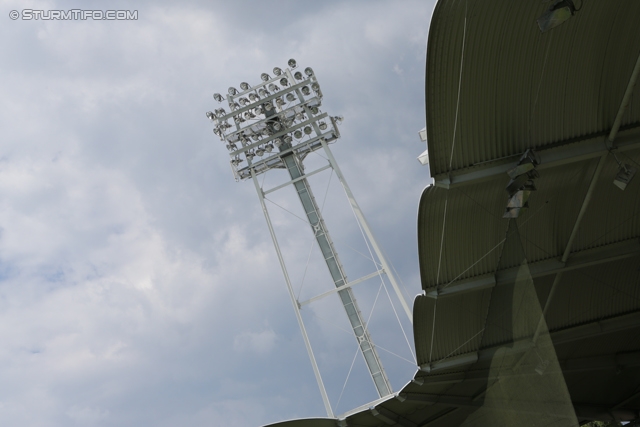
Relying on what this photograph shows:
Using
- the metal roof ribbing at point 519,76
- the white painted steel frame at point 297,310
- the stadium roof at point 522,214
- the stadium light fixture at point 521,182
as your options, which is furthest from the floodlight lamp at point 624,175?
the white painted steel frame at point 297,310

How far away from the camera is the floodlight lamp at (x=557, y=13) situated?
12070mm

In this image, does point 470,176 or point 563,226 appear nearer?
point 470,176

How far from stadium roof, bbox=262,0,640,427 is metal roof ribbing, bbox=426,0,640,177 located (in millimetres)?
31

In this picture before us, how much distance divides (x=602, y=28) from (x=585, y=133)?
3.05 meters

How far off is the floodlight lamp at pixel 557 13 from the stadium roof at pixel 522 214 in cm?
83

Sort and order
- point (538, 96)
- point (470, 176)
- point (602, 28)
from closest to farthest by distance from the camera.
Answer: point (602, 28) < point (538, 96) < point (470, 176)

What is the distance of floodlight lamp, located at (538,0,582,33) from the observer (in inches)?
475

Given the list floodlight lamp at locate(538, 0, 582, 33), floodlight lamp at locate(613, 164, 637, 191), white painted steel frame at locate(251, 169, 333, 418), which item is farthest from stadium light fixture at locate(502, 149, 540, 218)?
white painted steel frame at locate(251, 169, 333, 418)

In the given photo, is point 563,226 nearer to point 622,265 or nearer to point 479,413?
point 622,265

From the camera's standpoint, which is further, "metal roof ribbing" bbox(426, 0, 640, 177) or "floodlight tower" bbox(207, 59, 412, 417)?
"floodlight tower" bbox(207, 59, 412, 417)

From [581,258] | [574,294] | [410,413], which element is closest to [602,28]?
[581,258]

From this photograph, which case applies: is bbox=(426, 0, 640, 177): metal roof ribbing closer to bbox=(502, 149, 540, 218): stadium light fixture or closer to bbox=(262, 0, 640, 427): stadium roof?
bbox=(262, 0, 640, 427): stadium roof

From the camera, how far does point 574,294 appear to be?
23.9m

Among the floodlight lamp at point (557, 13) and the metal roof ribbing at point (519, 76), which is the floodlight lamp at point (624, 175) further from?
the floodlight lamp at point (557, 13)
